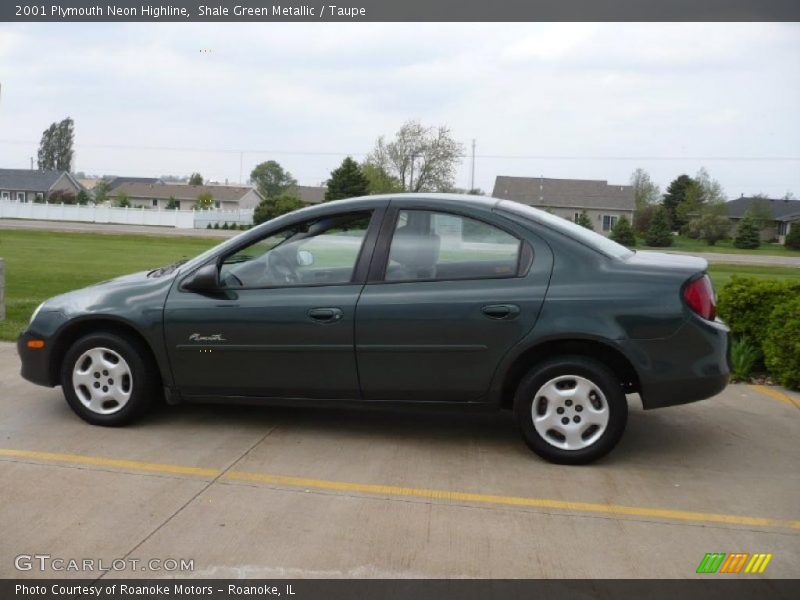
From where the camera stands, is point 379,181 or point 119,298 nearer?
point 119,298

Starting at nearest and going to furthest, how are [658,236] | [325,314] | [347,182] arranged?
[325,314] → [347,182] → [658,236]

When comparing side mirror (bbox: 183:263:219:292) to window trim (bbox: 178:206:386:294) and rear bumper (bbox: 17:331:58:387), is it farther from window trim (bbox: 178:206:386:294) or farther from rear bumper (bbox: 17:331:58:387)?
rear bumper (bbox: 17:331:58:387)

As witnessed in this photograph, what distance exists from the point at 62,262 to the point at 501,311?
17.9 metres

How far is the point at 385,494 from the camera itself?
443 centimetres

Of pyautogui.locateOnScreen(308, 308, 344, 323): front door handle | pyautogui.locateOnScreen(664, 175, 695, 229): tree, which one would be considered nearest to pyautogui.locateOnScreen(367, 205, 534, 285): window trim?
pyautogui.locateOnScreen(308, 308, 344, 323): front door handle

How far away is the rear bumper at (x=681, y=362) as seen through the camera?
4715 millimetres

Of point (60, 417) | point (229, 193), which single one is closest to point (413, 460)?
point (60, 417)

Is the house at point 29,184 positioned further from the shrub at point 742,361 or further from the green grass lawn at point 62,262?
the shrub at point 742,361

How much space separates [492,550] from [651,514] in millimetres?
1014

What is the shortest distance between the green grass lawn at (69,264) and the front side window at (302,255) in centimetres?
439

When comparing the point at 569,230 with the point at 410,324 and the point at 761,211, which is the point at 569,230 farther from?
the point at 761,211

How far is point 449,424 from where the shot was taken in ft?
19.1

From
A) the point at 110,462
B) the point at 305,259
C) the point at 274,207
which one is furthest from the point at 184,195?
the point at 110,462

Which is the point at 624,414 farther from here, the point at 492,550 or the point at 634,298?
the point at 492,550
